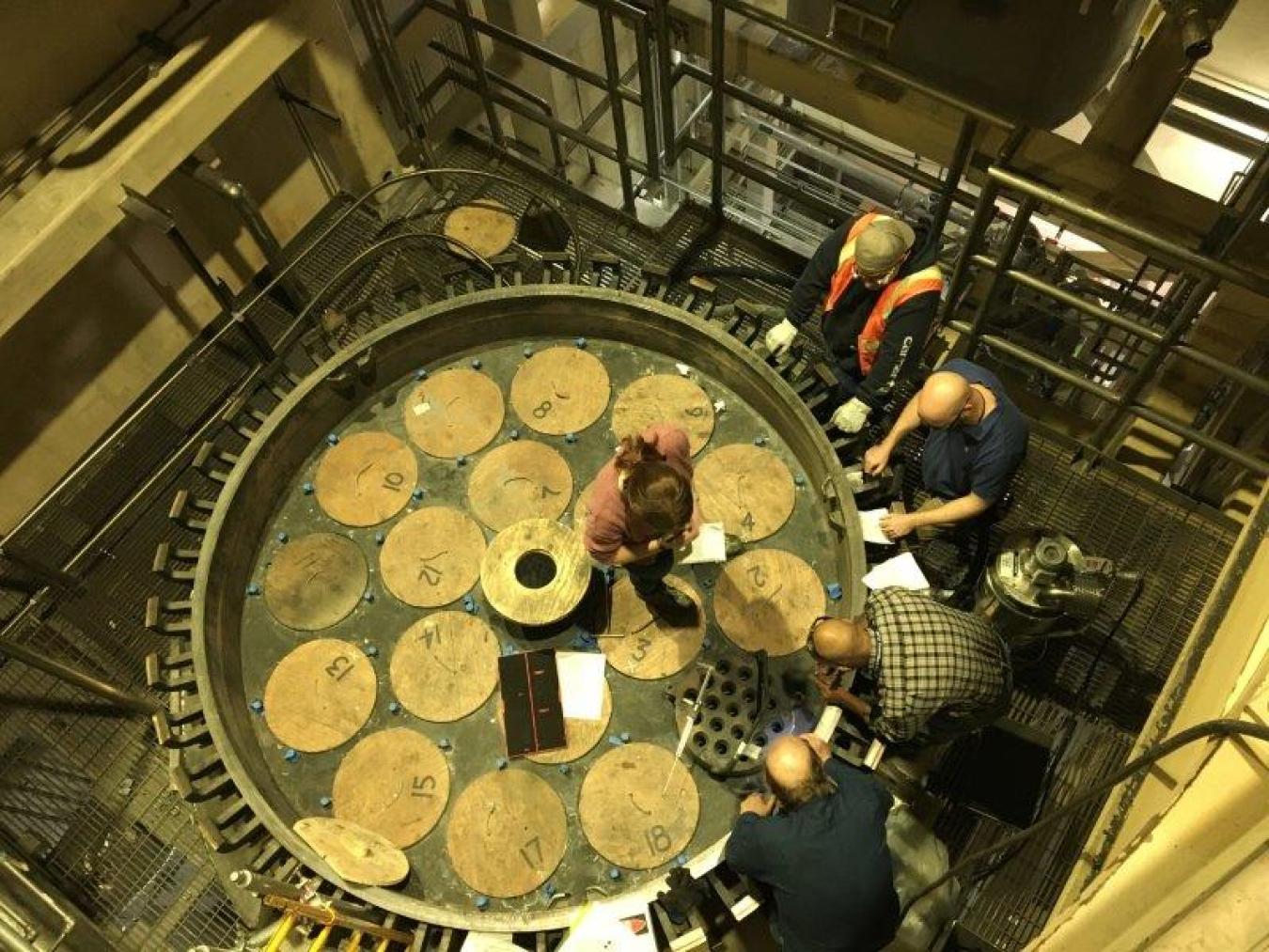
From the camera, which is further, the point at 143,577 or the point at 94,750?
the point at 143,577

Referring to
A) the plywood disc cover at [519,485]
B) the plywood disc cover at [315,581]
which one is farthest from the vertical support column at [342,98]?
the plywood disc cover at [315,581]

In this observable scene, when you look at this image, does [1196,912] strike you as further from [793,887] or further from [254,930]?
[254,930]

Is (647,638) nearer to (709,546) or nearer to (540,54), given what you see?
(709,546)

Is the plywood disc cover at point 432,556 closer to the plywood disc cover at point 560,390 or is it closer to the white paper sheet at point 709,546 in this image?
the plywood disc cover at point 560,390

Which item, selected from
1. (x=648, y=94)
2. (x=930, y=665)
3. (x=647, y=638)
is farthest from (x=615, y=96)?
(x=930, y=665)

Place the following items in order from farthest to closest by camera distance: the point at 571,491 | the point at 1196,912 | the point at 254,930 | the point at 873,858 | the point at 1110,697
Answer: the point at 571,491 < the point at 1110,697 < the point at 254,930 < the point at 873,858 < the point at 1196,912

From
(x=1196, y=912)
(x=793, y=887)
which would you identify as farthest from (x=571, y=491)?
(x=1196, y=912)

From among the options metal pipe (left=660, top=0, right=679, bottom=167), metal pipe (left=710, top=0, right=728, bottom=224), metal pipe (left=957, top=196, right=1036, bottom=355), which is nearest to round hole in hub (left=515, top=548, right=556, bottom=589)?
metal pipe (left=957, top=196, right=1036, bottom=355)

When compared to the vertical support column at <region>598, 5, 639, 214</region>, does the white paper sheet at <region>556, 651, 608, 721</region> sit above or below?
Result: below

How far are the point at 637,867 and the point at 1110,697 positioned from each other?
3032 millimetres

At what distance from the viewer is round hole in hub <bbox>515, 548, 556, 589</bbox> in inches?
224

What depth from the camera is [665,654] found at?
5.70 metres

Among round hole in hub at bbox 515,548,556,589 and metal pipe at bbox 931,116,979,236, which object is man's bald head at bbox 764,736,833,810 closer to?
round hole in hub at bbox 515,548,556,589

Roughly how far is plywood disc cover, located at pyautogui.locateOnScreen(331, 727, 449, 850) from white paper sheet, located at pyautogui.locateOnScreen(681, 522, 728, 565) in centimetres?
194
